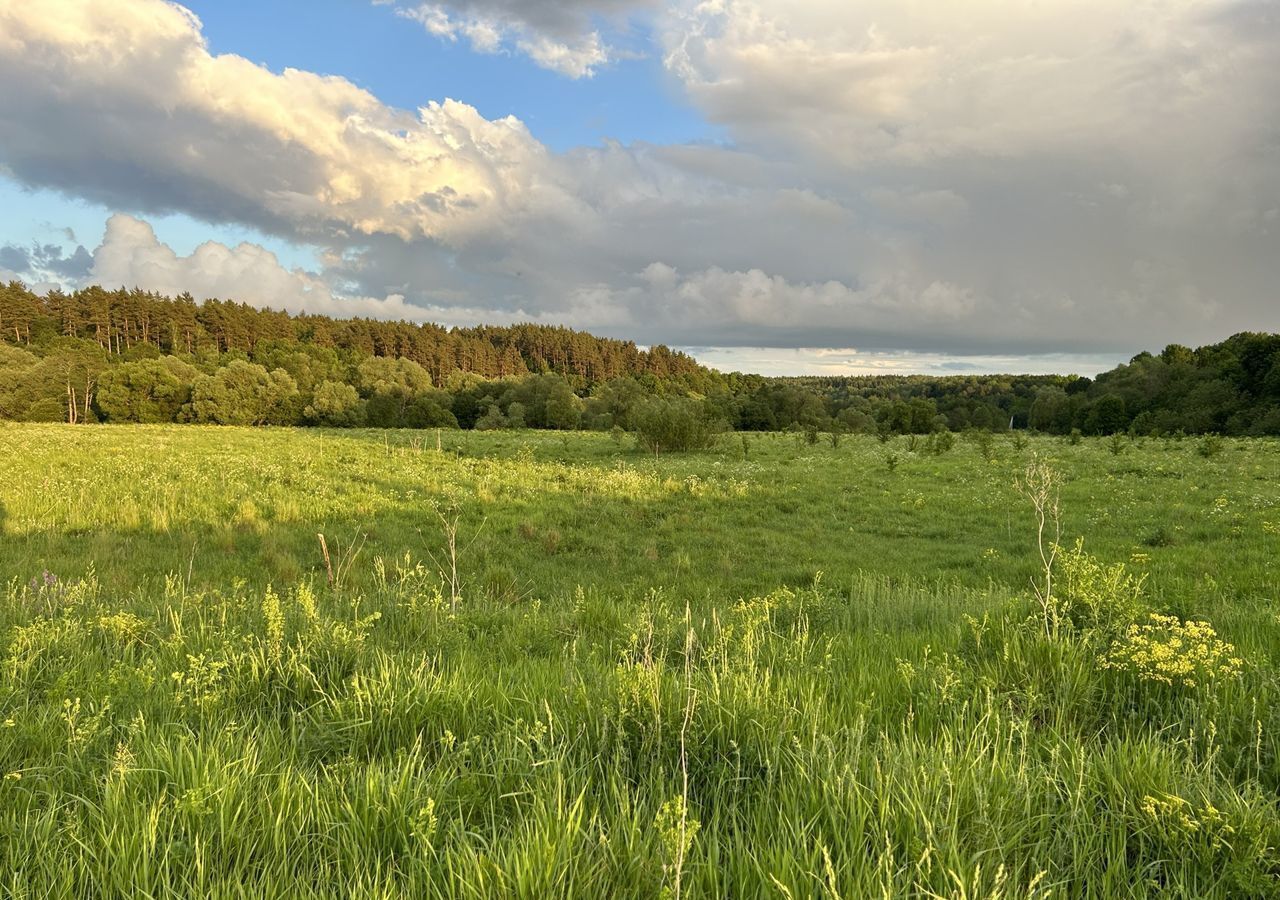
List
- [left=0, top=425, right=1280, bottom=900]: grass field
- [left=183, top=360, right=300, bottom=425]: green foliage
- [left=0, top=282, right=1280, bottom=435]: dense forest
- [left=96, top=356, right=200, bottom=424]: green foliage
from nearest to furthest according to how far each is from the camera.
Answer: [left=0, top=425, right=1280, bottom=900]: grass field < [left=0, top=282, right=1280, bottom=435]: dense forest < [left=96, top=356, right=200, bottom=424]: green foliage < [left=183, top=360, right=300, bottom=425]: green foliage

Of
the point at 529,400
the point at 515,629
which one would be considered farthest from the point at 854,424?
the point at 515,629

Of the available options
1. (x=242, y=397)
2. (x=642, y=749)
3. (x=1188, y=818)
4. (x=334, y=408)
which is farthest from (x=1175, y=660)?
(x=242, y=397)

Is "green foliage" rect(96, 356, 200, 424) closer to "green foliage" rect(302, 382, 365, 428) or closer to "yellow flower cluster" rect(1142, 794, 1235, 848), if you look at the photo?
"green foliage" rect(302, 382, 365, 428)

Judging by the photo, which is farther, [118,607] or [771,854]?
[118,607]

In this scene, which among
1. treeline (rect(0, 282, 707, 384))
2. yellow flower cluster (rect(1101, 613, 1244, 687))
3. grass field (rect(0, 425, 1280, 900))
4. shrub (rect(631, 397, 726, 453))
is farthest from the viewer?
treeline (rect(0, 282, 707, 384))

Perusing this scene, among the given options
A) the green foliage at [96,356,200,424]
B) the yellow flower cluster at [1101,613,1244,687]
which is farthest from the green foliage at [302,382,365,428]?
the yellow flower cluster at [1101,613,1244,687]

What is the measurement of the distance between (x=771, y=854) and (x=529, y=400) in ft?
319

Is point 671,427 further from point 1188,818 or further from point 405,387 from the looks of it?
point 405,387

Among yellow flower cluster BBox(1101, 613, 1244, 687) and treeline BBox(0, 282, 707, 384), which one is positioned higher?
treeline BBox(0, 282, 707, 384)

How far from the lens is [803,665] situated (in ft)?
14.1

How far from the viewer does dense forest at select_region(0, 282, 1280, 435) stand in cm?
7375

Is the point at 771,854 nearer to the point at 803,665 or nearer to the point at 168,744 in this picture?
the point at 803,665

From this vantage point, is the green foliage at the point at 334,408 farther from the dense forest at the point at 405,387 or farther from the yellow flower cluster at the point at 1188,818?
the yellow flower cluster at the point at 1188,818

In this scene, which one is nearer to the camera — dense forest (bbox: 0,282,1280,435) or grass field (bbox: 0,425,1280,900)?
grass field (bbox: 0,425,1280,900)
